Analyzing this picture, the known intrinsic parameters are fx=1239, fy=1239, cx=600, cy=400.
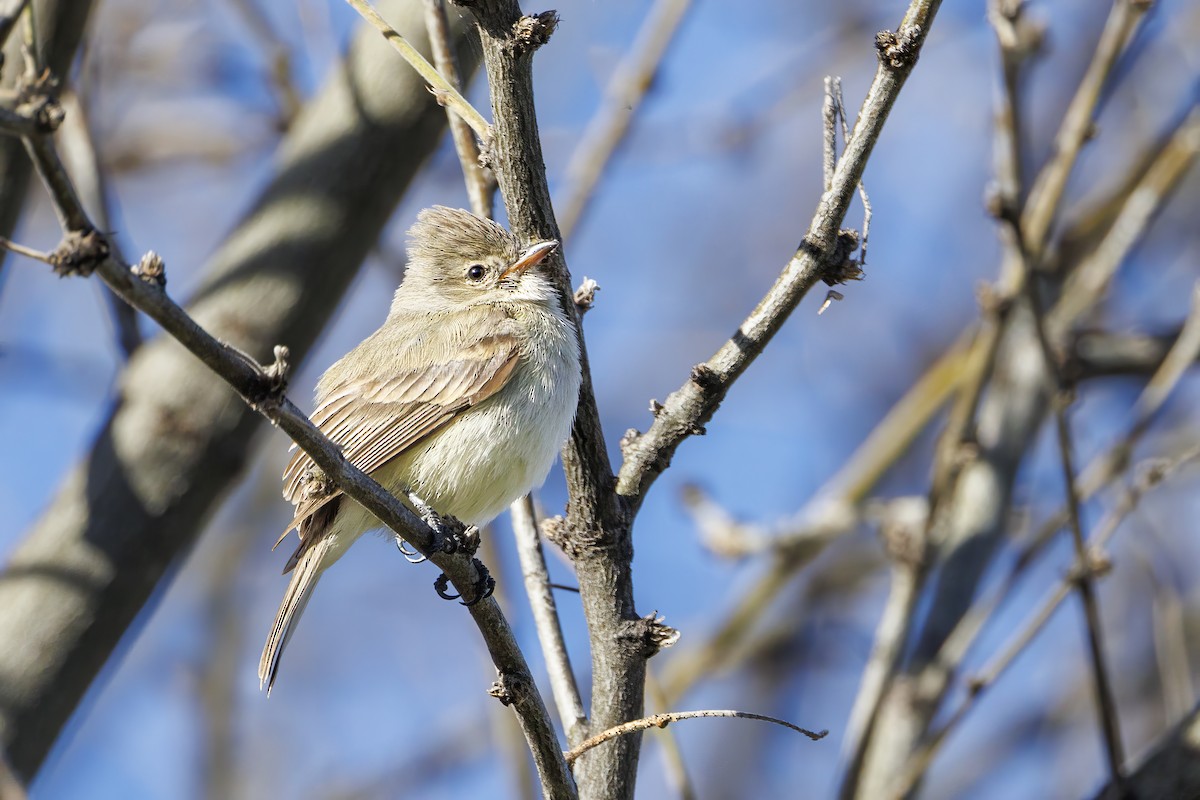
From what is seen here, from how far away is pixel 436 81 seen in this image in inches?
124

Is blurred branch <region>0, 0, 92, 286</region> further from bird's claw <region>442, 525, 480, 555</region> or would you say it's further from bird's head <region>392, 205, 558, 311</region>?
bird's claw <region>442, 525, 480, 555</region>

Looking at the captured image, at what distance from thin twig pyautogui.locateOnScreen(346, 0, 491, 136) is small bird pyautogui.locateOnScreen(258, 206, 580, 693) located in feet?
1.46

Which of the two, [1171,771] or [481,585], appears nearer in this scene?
[481,585]

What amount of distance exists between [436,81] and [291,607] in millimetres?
1614

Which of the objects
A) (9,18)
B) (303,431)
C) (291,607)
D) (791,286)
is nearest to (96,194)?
(291,607)

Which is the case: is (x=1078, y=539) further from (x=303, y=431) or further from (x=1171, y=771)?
(x=303, y=431)

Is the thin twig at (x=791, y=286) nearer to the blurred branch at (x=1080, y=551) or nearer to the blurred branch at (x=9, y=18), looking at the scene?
the blurred branch at (x=1080, y=551)

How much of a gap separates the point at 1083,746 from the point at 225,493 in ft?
15.9

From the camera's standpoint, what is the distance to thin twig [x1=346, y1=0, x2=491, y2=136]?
298 cm

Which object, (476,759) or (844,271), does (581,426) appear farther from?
(476,759)

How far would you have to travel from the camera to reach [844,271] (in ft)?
9.40

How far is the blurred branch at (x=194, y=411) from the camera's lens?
153 inches

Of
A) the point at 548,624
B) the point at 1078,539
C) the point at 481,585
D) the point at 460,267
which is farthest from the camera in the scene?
the point at 460,267

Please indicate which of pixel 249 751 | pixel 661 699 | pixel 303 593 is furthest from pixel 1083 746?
pixel 249 751
